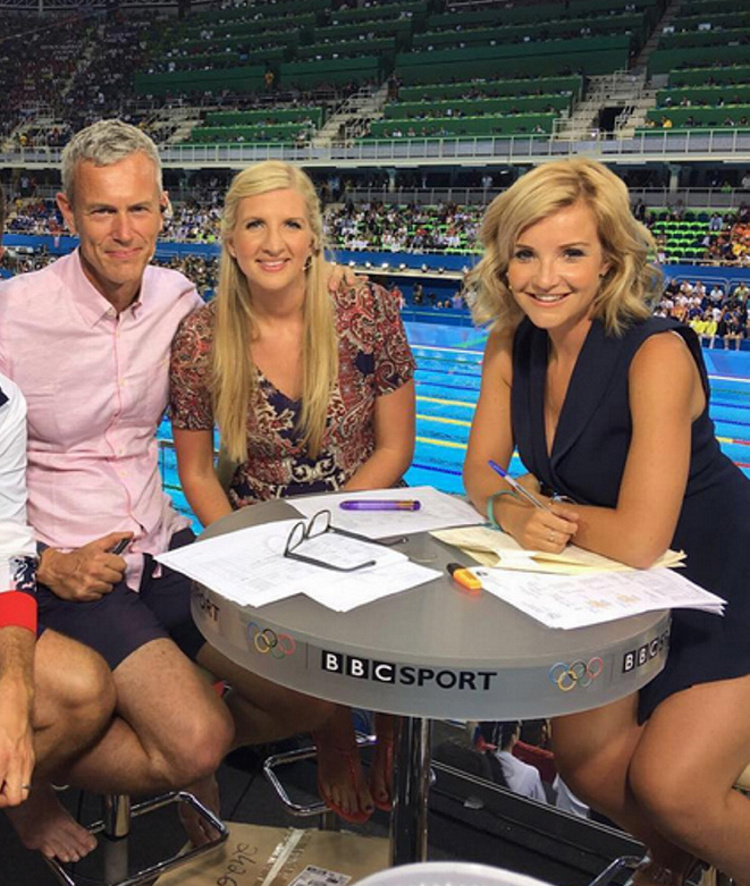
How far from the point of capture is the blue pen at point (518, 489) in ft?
4.95

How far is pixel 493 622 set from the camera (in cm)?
120

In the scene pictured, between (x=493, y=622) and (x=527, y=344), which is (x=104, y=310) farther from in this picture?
(x=493, y=622)

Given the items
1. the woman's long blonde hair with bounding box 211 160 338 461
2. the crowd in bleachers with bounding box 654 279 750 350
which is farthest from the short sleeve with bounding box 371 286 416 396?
the crowd in bleachers with bounding box 654 279 750 350

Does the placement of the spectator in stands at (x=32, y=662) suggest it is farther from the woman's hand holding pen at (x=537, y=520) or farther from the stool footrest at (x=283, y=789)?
the woman's hand holding pen at (x=537, y=520)

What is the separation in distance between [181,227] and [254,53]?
9695mm

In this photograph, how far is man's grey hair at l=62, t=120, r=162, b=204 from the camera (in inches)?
72.1

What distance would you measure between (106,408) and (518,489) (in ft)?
2.93

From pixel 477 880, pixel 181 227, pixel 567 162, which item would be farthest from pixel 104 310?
pixel 181 227

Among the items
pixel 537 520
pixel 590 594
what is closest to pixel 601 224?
pixel 537 520

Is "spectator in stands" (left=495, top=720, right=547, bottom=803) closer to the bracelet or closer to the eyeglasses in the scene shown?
the bracelet

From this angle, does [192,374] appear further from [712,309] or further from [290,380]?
[712,309]

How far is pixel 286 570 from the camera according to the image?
132cm

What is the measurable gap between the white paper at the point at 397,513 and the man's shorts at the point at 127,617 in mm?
288

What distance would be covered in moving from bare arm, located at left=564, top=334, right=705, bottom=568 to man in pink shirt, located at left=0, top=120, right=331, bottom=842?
2.30ft
